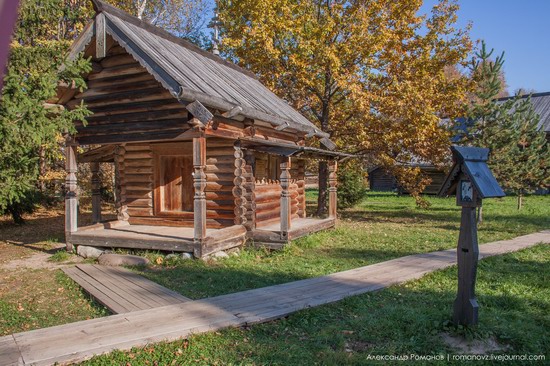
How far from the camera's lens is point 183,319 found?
Result: 5.50 m

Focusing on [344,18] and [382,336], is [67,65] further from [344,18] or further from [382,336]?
[344,18]

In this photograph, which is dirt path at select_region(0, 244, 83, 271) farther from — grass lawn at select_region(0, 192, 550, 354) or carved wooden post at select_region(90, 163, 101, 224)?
carved wooden post at select_region(90, 163, 101, 224)

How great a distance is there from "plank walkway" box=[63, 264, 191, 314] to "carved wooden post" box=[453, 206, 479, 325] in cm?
372

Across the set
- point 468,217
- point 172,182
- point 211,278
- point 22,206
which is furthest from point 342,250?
point 22,206

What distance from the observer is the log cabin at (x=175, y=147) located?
943cm

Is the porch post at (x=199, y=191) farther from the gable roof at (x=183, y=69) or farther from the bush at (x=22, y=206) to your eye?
the bush at (x=22, y=206)

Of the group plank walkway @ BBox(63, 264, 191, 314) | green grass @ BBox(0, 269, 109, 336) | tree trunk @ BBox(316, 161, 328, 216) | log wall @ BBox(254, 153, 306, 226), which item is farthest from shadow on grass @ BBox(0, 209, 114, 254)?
tree trunk @ BBox(316, 161, 328, 216)

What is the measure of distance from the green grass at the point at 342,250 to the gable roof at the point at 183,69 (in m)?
3.33

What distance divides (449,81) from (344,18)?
4.83 metres

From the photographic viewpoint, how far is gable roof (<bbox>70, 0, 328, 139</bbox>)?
350 inches

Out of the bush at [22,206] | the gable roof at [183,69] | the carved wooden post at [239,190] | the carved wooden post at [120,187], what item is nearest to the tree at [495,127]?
the gable roof at [183,69]

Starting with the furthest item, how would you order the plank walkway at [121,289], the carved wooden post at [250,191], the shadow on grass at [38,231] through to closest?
the shadow on grass at [38,231]
the carved wooden post at [250,191]
the plank walkway at [121,289]

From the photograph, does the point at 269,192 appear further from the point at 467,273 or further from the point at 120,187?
the point at 467,273

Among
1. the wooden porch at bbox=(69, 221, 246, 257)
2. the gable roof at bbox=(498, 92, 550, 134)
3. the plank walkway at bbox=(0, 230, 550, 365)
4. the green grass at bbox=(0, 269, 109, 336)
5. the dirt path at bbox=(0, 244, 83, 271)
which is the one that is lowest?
the dirt path at bbox=(0, 244, 83, 271)
